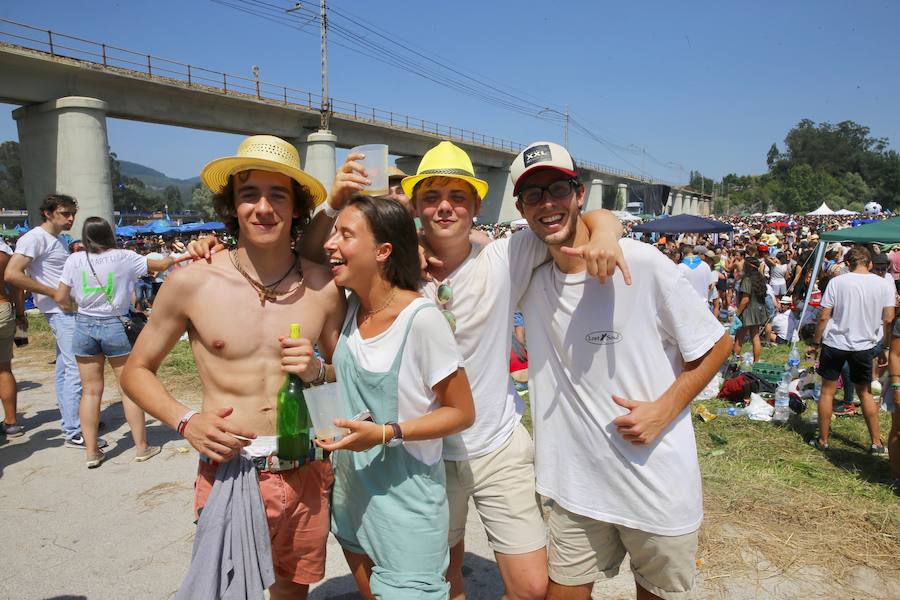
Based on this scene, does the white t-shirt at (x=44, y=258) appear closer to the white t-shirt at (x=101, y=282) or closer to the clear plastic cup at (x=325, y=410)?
the white t-shirt at (x=101, y=282)

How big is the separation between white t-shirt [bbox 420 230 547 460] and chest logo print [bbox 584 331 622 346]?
394mm

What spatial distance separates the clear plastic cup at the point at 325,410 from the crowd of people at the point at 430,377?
0.06 meters

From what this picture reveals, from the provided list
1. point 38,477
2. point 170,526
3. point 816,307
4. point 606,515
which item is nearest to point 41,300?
point 38,477

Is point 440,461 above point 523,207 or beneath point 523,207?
beneath

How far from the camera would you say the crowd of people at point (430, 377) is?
6.38 ft

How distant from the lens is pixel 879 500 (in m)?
4.45

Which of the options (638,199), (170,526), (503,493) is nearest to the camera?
(503,493)

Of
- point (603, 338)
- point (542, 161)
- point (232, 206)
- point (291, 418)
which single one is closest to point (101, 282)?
point (232, 206)

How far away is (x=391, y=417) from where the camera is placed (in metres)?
1.95

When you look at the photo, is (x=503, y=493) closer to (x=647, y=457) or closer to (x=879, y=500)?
Result: (x=647, y=457)

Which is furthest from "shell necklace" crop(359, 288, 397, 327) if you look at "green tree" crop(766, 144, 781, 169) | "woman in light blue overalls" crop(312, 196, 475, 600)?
"green tree" crop(766, 144, 781, 169)

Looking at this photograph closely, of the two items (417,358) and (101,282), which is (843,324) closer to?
(417,358)

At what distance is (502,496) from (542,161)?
1.43 metres

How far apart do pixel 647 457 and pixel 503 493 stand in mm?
651
